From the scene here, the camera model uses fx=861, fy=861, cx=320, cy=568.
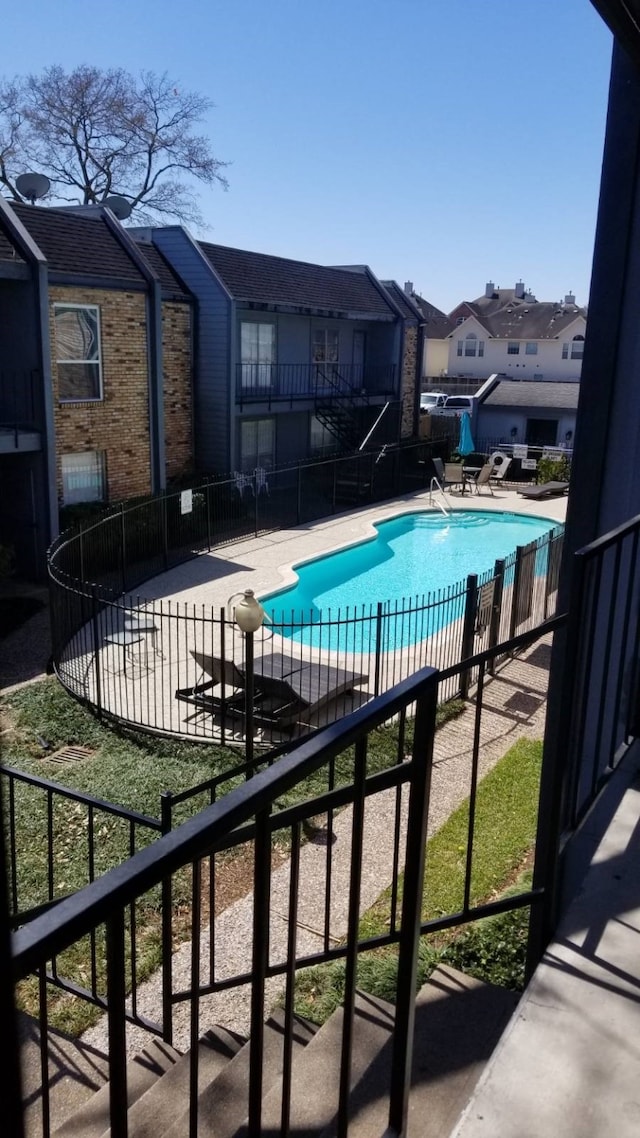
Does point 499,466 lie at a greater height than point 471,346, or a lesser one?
lesser

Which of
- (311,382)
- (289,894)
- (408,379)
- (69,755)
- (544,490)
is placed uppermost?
(408,379)

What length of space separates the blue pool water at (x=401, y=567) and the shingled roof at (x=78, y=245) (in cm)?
721

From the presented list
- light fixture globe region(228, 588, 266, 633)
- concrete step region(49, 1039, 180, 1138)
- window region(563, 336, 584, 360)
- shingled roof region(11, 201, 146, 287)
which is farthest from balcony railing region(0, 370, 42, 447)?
window region(563, 336, 584, 360)

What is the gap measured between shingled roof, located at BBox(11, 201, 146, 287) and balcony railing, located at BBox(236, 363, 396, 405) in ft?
16.3

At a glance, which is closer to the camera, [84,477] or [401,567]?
[84,477]

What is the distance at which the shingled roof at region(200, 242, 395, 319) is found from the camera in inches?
894

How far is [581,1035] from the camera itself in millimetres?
2613

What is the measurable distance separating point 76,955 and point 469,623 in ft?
21.6

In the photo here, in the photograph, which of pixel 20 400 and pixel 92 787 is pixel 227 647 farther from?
pixel 20 400

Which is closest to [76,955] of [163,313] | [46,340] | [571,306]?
[46,340]

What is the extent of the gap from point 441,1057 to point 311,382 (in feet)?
83.4

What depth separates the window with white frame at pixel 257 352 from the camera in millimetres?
24141

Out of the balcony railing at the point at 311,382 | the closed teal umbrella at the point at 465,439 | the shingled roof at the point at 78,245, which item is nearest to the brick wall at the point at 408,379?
the balcony railing at the point at 311,382

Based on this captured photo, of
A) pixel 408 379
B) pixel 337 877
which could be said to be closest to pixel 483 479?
pixel 408 379
